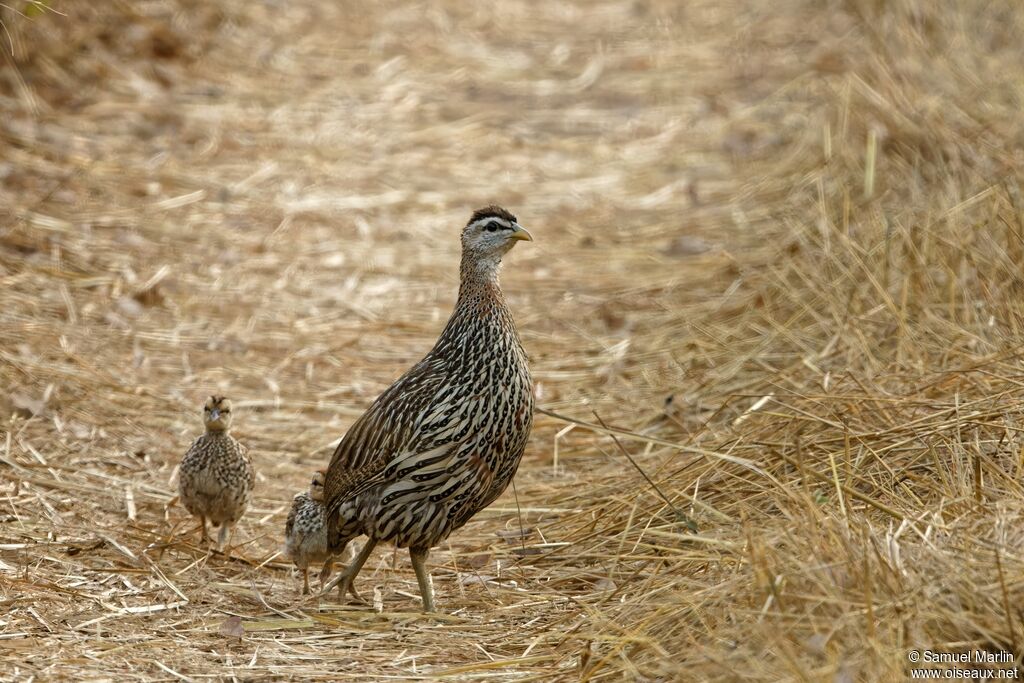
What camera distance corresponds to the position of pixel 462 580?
622 cm

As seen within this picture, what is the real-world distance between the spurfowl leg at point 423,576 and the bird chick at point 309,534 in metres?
0.46

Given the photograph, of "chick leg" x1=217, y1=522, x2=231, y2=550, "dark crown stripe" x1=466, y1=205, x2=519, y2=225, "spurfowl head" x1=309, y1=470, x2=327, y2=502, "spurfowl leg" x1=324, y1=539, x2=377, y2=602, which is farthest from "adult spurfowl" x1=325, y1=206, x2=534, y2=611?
"chick leg" x1=217, y1=522, x2=231, y2=550

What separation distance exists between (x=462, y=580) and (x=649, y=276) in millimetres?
4258

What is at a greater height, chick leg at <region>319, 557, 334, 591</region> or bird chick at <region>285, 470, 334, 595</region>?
bird chick at <region>285, 470, 334, 595</region>

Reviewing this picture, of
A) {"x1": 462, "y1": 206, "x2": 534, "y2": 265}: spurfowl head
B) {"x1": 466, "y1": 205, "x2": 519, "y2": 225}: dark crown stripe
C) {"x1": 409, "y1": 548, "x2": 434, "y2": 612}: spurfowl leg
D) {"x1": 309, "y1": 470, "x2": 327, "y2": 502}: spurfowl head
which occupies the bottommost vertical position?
{"x1": 409, "y1": 548, "x2": 434, "y2": 612}: spurfowl leg

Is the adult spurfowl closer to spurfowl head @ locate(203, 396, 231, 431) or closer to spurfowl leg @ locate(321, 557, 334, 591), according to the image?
spurfowl leg @ locate(321, 557, 334, 591)

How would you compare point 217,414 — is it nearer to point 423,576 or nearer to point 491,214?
point 423,576

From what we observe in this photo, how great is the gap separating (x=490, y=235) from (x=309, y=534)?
1.60m

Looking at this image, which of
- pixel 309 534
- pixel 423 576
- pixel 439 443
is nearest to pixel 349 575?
pixel 309 534

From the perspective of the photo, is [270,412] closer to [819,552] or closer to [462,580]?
[462,580]

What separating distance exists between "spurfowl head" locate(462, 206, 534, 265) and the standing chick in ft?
5.04

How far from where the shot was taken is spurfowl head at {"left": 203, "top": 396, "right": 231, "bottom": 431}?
21.9ft

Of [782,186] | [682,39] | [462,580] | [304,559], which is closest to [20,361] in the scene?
[304,559]

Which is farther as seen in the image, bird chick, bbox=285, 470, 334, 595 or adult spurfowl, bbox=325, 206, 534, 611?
bird chick, bbox=285, 470, 334, 595
